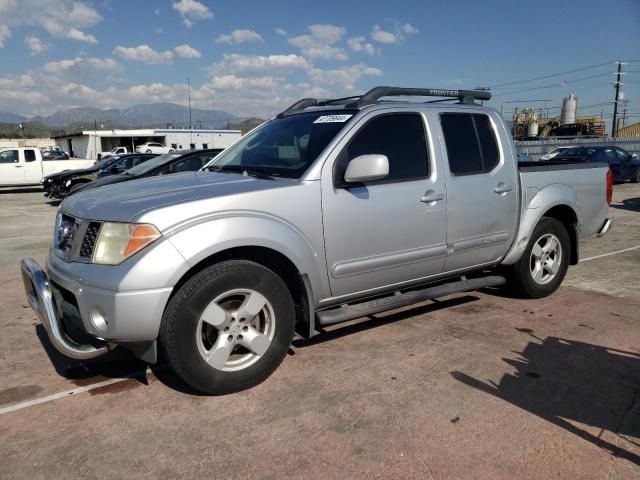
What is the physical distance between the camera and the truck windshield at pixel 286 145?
3770 millimetres

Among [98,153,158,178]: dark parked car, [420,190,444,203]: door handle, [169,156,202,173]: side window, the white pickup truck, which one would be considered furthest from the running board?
the white pickup truck

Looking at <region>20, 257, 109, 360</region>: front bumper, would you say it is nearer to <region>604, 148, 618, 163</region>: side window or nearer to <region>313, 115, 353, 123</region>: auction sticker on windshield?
<region>313, 115, 353, 123</region>: auction sticker on windshield

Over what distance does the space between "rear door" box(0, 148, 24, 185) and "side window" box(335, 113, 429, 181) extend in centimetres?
2223

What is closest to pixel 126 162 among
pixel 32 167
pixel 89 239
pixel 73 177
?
pixel 73 177

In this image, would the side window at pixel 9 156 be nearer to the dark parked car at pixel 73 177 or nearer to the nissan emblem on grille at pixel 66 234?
the dark parked car at pixel 73 177

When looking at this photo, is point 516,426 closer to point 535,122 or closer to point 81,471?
point 81,471

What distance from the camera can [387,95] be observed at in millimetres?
4234

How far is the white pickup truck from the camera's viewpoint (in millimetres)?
21719

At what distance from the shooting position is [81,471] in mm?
2561

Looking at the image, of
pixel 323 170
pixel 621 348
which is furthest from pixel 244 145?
pixel 621 348

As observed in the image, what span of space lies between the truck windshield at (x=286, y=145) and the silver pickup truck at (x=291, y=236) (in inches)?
0.7

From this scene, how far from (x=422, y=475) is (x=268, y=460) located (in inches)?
30.3

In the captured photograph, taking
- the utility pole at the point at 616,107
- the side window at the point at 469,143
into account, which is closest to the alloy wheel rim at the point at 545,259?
the side window at the point at 469,143

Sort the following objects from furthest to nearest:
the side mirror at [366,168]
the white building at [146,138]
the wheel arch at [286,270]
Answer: the white building at [146,138]
the side mirror at [366,168]
the wheel arch at [286,270]
